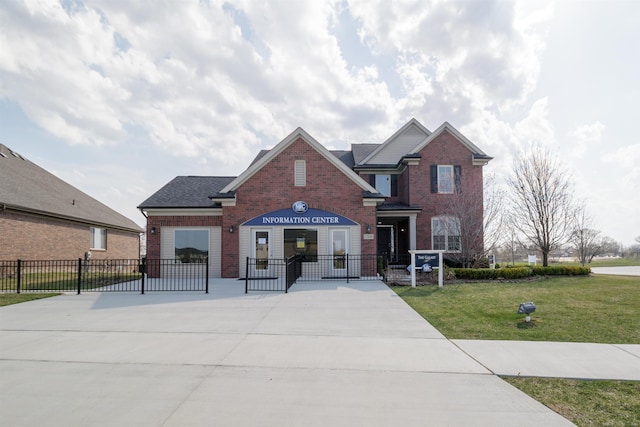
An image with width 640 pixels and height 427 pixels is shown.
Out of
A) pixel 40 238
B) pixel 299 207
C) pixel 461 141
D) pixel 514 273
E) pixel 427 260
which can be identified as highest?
pixel 461 141

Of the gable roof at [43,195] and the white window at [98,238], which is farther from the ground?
the gable roof at [43,195]

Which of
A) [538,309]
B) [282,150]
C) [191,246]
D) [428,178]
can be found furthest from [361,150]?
[538,309]

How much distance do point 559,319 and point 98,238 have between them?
92.5 ft

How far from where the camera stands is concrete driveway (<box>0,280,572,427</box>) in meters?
3.68

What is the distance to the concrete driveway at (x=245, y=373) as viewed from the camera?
3.68 m

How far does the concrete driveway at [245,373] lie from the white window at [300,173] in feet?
28.6

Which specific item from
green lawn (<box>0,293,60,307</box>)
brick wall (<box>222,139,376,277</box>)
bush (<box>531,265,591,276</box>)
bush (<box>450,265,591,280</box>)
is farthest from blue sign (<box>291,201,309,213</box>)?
bush (<box>531,265,591,276</box>)

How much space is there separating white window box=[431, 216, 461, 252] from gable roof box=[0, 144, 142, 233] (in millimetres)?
22703

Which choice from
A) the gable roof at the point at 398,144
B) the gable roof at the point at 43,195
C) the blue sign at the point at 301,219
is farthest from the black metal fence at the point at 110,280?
the gable roof at the point at 398,144

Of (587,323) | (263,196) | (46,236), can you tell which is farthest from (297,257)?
(46,236)

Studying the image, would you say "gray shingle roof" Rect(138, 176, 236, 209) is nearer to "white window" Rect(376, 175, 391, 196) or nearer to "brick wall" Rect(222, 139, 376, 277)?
"brick wall" Rect(222, 139, 376, 277)

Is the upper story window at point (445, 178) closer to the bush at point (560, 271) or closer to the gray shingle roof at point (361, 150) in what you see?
the gray shingle roof at point (361, 150)

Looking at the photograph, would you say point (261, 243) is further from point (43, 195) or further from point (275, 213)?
point (43, 195)

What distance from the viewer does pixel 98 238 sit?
82.2 feet
